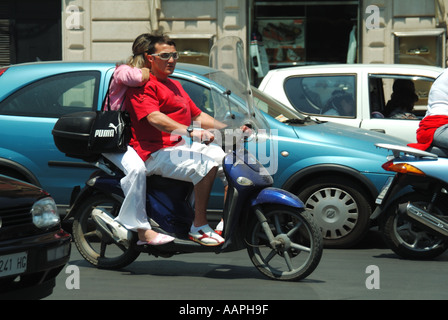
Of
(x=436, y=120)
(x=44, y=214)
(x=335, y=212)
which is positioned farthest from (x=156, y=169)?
(x=436, y=120)

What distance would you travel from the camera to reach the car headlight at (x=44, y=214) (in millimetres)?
5531

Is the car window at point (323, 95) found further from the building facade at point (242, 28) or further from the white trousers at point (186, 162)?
the building facade at point (242, 28)

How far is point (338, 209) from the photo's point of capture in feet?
25.0

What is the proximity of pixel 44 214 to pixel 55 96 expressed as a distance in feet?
8.46

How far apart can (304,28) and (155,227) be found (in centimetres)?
1136

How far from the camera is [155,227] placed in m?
6.27

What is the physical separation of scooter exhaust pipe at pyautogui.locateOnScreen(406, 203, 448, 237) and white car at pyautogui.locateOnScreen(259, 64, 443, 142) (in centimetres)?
220

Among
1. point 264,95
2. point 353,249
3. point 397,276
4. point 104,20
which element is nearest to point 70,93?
point 264,95

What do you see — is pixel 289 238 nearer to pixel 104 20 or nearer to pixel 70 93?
pixel 70 93

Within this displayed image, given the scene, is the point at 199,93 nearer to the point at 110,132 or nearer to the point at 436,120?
the point at 110,132

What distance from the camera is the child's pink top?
20.2 ft

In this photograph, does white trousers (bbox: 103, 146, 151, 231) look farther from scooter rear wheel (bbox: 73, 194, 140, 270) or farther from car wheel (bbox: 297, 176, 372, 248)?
car wheel (bbox: 297, 176, 372, 248)

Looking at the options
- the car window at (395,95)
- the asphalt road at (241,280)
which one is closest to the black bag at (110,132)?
the asphalt road at (241,280)

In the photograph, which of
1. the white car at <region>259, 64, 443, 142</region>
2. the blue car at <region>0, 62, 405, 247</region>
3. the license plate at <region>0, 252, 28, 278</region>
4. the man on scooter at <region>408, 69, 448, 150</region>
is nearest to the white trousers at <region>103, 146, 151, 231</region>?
the license plate at <region>0, 252, 28, 278</region>
